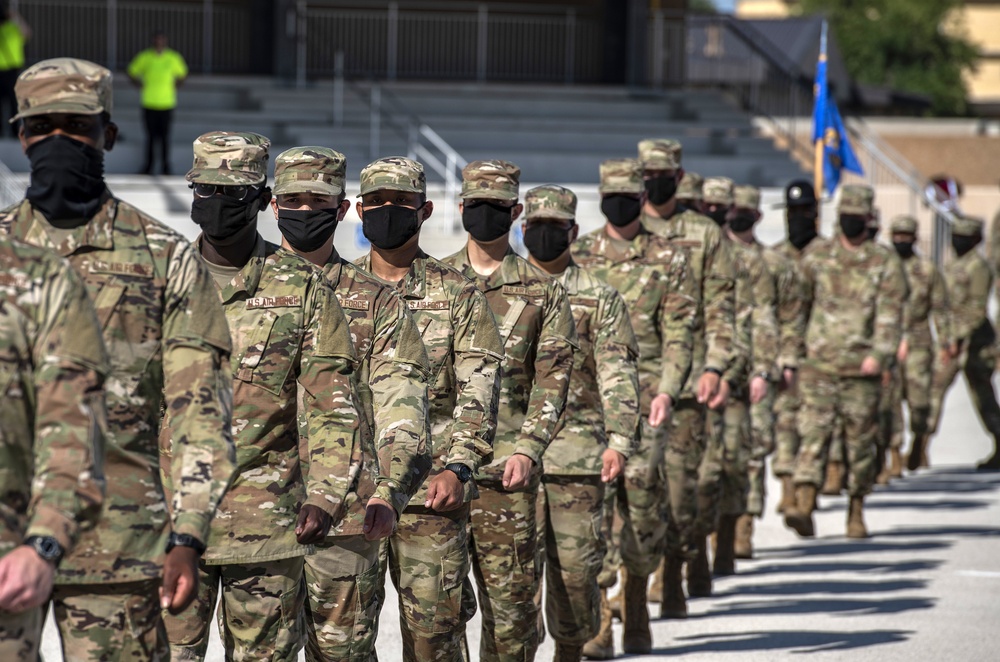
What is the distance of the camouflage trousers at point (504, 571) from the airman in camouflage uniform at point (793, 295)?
6.49 metres

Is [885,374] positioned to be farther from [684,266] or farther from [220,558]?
[220,558]

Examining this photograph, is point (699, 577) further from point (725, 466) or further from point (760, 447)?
point (760, 447)

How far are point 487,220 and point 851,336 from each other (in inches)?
268

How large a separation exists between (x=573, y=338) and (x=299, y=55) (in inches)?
892

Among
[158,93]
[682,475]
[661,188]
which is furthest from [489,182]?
[158,93]

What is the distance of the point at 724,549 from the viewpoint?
39.2 feet

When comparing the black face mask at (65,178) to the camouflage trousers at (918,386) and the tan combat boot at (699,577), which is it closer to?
the tan combat boot at (699,577)

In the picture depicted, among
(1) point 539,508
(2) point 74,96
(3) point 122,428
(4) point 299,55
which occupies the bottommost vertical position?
(1) point 539,508

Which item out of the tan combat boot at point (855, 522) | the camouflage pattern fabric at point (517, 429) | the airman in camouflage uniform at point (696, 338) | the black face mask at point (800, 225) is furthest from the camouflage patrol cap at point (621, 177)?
the black face mask at point (800, 225)

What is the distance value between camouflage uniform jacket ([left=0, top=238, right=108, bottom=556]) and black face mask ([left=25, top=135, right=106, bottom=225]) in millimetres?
291

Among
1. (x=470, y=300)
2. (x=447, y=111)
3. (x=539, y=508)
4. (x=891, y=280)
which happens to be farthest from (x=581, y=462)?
(x=447, y=111)

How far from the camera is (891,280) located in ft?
45.9

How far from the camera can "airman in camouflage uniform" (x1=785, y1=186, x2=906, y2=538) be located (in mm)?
13836

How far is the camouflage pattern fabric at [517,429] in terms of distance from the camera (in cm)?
746
